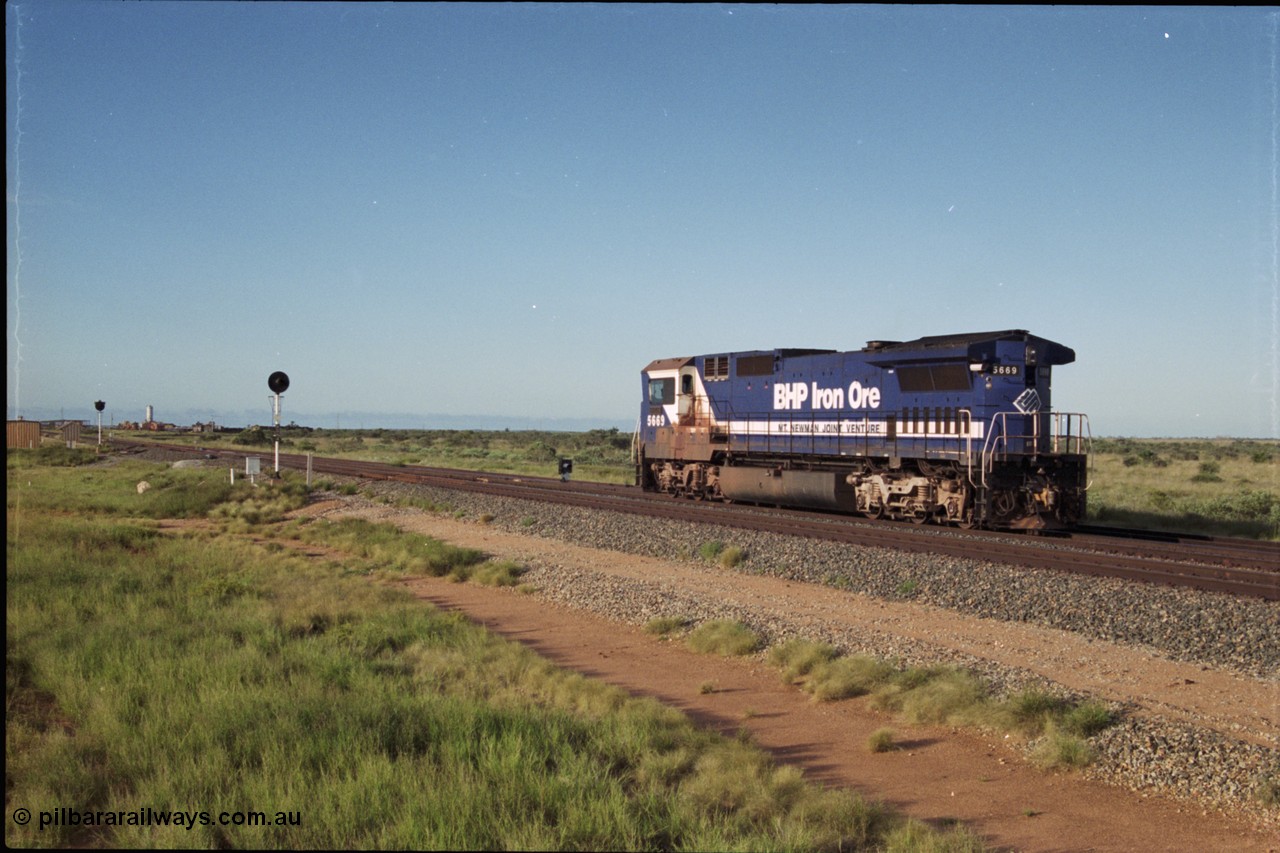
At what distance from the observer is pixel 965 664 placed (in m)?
10.1

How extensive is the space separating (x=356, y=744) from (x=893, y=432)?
55.4 feet

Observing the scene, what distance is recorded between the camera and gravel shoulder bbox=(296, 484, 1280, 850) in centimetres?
691

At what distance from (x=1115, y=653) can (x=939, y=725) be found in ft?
11.1

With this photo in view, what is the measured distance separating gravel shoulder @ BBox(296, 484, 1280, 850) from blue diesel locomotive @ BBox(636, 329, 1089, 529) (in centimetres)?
446

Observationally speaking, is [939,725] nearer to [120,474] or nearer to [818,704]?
[818,704]

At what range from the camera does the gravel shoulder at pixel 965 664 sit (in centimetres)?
691

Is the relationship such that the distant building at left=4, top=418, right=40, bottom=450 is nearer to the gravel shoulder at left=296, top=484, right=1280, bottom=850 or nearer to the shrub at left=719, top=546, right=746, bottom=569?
the gravel shoulder at left=296, top=484, right=1280, bottom=850

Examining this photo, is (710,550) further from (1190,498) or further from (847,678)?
(1190,498)

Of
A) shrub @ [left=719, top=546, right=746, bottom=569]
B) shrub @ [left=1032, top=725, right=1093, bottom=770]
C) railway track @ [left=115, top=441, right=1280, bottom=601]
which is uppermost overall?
railway track @ [left=115, top=441, right=1280, bottom=601]

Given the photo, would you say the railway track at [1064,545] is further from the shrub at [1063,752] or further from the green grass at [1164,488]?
the shrub at [1063,752]

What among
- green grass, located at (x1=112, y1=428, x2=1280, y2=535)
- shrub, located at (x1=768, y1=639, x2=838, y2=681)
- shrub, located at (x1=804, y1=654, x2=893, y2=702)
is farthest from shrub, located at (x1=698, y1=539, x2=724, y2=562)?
shrub, located at (x1=804, y1=654, x2=893, y2=702)

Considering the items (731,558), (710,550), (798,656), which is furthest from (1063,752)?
(710,550)

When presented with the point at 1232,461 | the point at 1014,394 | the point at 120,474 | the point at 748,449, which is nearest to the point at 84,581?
the point at 748,449

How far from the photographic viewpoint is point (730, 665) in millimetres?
11133
